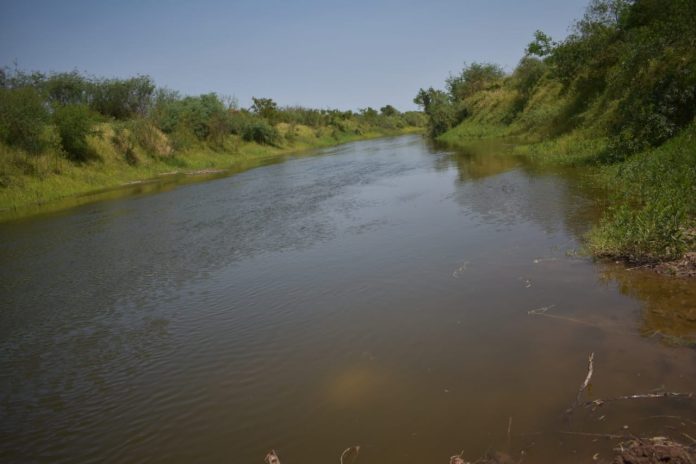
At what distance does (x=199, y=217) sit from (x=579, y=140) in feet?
54.3

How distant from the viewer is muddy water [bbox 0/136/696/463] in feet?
13.7

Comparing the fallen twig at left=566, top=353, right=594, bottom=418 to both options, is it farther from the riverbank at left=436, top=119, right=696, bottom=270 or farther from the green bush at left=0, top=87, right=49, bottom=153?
the green bush at left=0, top=87, right=49, bottom=153

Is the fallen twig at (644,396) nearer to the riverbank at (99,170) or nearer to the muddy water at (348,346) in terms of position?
the muddy water at (348,346)

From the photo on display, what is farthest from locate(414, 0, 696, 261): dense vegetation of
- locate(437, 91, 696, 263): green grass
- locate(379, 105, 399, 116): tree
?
locate(379, 105, 399, 116): tree

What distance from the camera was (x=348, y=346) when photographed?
592 cm

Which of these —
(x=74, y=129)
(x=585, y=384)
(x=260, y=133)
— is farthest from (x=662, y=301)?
(x=260, y=133)

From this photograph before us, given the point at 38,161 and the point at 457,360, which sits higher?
the point at 38,161

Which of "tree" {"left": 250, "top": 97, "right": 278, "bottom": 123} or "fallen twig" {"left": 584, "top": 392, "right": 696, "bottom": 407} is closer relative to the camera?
"fallen twig" {"left": 584, "top": 392, "right": 696, "bottom": 407}

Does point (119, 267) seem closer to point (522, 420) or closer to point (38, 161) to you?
point (522, 420)

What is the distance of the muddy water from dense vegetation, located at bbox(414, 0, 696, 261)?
0.87 m

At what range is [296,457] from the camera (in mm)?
4051

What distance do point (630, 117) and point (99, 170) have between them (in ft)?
99.0

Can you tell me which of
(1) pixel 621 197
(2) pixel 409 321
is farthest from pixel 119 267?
(1) pixel 621 197

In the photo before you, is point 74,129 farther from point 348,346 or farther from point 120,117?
point 348,346
